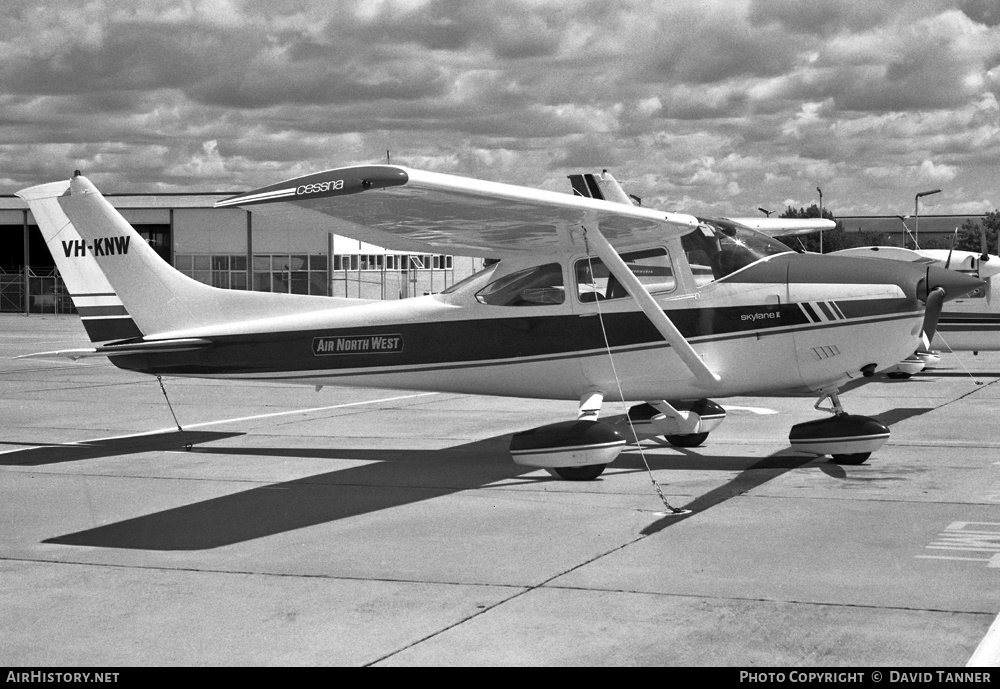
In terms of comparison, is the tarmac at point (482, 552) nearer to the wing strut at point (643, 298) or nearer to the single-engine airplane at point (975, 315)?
the wing strut at point (643, 298)

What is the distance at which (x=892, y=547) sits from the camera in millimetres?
6898

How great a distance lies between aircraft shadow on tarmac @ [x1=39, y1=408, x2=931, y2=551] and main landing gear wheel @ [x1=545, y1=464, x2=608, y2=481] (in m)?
0.58

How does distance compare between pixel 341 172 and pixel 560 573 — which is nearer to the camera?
pixel 560 573

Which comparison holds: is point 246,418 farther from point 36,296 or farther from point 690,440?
point 36,296

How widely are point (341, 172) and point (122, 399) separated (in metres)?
11.6

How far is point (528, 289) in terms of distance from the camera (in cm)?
1066

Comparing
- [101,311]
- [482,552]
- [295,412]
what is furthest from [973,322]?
[482,552]

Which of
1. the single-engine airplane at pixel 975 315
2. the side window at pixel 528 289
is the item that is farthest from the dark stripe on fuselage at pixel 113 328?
the single-engine airplane at pixel 975 315

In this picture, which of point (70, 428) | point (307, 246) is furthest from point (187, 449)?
point (307, 246)

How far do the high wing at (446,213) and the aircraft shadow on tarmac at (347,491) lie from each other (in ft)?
6.82

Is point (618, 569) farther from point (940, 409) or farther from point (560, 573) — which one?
point (940, 409)

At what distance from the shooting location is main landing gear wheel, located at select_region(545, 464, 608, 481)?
9570 mm

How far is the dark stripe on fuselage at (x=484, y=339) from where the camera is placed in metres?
9.99

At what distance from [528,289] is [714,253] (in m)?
1.77
